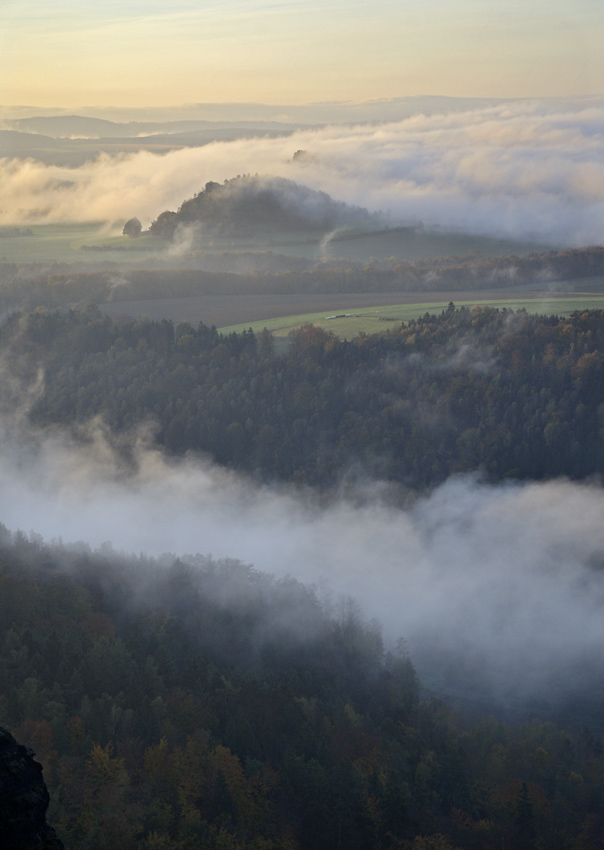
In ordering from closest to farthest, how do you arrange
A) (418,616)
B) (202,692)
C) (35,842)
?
(35,842) → (202,692) → (418,616)

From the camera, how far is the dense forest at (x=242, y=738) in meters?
47.5

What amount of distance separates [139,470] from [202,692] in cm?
5993

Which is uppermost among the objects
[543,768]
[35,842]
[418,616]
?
[35,842]

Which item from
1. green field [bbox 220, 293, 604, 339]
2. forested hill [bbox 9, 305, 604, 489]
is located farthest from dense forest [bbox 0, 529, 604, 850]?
green field [bbox 220, 293, 604, 339]

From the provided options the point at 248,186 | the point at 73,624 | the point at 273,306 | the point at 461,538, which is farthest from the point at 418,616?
the point at 248,186

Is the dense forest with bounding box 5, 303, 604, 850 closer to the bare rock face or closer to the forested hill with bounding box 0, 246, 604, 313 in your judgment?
the forested hill with bounding box 0, 246, 604, 313

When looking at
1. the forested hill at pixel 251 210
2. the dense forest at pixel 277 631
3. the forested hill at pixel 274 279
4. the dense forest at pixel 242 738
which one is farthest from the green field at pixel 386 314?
the forested hill at pixel 251 210

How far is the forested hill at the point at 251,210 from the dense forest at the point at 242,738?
111 m

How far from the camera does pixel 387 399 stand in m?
109

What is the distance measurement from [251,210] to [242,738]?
139264 mm

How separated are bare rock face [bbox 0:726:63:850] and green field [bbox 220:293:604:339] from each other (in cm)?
9248

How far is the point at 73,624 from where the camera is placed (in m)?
63.0

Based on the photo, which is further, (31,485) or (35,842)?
(31,485)

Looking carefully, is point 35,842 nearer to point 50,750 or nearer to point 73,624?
point 50,750
